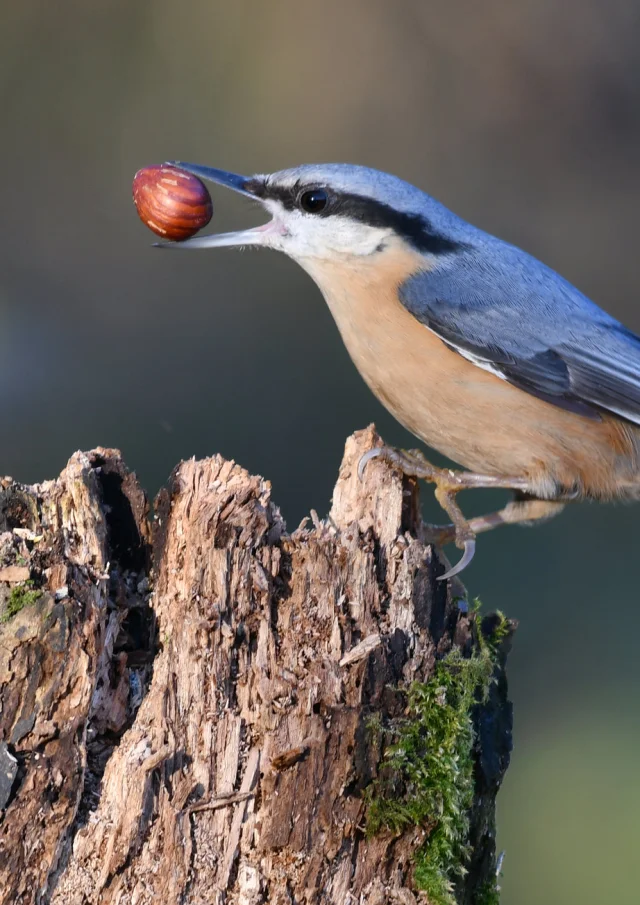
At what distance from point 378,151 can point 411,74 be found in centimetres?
48

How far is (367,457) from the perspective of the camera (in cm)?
195

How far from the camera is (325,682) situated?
5.14ft

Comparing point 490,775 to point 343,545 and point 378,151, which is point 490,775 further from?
point 378,151

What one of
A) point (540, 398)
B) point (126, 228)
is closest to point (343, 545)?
point (540, 398)

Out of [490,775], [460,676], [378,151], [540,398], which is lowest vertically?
[490,775]

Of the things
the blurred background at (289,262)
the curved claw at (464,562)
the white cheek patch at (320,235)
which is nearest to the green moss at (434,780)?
the curved claw at (464,562)

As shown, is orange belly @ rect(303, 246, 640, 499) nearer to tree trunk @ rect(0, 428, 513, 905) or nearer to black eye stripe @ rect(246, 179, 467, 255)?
black eye stripe @ rect(246, 179, 467, 255)

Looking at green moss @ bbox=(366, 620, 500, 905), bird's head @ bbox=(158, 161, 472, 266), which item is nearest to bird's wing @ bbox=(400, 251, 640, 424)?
bird's head @ bbox=(158, 161, 472, 266)

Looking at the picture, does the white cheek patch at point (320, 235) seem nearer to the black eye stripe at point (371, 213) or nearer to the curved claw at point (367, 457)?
the black eye stripe at point (371, 213)

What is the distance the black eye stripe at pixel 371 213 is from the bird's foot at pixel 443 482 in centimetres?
52

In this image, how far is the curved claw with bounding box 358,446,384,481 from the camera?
6.29 ft

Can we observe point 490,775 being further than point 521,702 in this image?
No

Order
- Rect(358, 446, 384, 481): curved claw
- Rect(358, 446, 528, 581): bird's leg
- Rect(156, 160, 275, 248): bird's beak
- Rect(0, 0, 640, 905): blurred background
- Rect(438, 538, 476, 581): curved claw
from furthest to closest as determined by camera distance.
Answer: Rect(0, 0, 640, 905): blurred background, Rect(156, 160, 275, 248): bird's beak, Rect(358, 446, 528, 581): bird's leg, Rect(358, 446, 384, 481): curved claw, Rect(438, 538, 476, 581): curved claw

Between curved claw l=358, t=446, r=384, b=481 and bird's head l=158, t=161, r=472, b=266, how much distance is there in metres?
0.58
